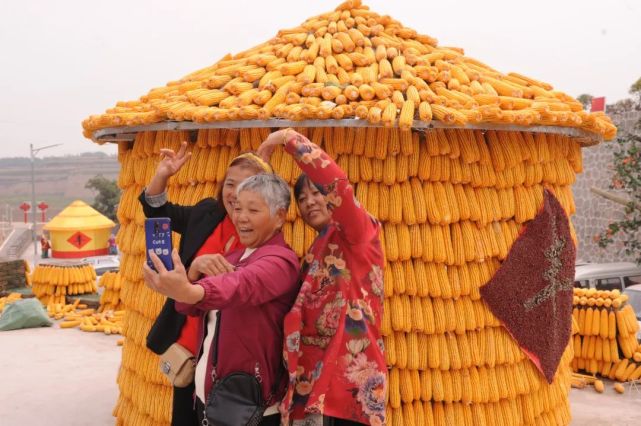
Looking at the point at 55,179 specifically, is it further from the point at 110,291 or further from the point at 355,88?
the point at 355,88

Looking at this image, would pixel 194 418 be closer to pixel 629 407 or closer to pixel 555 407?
pixel 555 407

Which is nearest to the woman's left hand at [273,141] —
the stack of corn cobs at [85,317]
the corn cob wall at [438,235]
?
the corn cob wall at [438,235]

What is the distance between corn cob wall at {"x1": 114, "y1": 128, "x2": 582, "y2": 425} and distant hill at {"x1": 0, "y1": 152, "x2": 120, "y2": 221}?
82203mm

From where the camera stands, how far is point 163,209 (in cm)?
383

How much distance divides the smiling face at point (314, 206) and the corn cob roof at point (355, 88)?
971 millimetres

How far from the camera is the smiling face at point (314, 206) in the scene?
327cm

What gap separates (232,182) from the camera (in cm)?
353

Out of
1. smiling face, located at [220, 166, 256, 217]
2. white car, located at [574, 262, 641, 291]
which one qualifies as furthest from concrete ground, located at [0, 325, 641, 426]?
white car, located at [574, 262, 641, 291]

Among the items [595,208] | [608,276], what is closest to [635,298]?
[608,276]

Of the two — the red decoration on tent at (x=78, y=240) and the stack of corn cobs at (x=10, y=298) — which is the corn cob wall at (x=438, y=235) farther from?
the red decoration on tent at (x=78, y=240)

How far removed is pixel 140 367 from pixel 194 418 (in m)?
1.84

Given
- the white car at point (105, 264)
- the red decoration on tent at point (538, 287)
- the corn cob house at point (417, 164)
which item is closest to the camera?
the corn cob house at point (417, 164)

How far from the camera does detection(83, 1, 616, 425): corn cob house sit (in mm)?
4406

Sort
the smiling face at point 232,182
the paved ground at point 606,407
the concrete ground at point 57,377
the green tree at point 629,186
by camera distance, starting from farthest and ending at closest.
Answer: the green tree at point 629,186
the concrete ground at point 57,377
the paved ground at point 606,407
the smiling face at point 232,182
